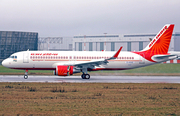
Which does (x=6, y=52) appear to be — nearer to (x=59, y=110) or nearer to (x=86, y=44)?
(x=86, y=44)

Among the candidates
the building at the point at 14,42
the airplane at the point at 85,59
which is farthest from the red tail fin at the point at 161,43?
the building at the point at 14,42

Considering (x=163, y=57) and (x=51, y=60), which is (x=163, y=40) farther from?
(x=51, y=60)

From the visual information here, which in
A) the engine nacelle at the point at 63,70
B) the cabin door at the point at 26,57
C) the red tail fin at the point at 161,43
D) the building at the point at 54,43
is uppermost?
the building at the point at 54,43

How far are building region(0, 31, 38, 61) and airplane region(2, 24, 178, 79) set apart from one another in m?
39.3

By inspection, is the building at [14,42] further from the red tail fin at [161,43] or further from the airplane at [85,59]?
the red tail fin at [161,43]

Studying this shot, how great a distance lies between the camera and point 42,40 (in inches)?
3541

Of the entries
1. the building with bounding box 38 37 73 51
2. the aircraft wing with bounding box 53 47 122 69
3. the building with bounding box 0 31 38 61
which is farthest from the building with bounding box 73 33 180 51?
the aircraft wing with bounding box 53 47 122 69

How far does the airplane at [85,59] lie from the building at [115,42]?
64.0 meters

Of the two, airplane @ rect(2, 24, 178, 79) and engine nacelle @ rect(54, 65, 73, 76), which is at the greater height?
airplane @ rect(2, 24, 178, 79)

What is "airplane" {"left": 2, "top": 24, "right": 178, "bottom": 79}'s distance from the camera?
112ft

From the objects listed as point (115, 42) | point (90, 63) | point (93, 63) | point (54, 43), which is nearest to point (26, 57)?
point (90, 63)

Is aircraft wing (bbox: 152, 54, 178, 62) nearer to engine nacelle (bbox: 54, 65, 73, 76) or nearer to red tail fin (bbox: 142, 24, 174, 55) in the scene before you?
red tail fin (bbox: 142, 24, 174, 55)

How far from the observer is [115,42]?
348ft

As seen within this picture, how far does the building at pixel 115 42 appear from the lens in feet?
335
